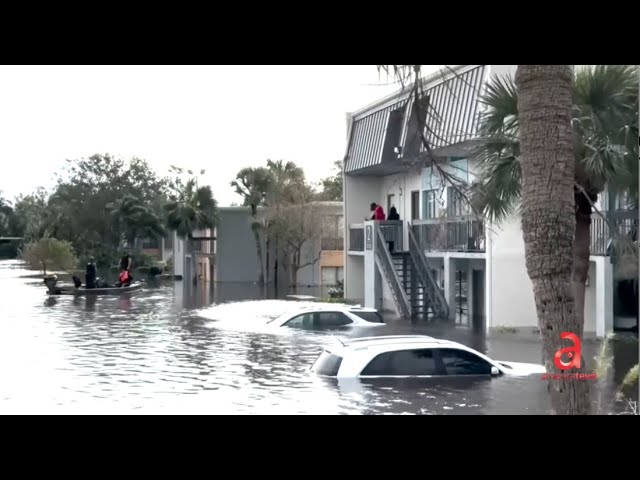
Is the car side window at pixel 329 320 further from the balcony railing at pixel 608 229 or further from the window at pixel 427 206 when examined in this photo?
the window at pixel 427 206

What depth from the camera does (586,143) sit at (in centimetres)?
1550

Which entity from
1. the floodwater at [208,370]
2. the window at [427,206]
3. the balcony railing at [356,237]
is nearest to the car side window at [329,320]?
the floodwater at [208,370]

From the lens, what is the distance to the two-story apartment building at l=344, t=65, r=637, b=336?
78.8 ft

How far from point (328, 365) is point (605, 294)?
9673 millimetres

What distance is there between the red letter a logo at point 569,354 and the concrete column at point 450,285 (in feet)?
71.9

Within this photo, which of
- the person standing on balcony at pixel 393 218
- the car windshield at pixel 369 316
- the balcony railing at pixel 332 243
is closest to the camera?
the car windshield at pixel 369 316

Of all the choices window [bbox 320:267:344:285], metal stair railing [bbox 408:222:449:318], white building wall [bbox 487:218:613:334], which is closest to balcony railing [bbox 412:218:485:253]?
metal stair railing [bbox 408:222:449:318]

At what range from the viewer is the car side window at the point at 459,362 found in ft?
48.7

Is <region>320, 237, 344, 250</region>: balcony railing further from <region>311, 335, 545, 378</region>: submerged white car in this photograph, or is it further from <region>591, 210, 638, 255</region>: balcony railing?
<region>311, 335, 545, 378</region>: submerged white car
